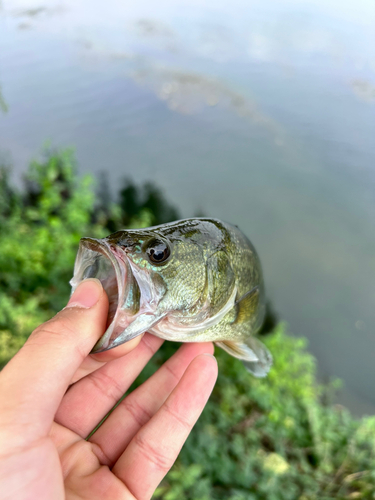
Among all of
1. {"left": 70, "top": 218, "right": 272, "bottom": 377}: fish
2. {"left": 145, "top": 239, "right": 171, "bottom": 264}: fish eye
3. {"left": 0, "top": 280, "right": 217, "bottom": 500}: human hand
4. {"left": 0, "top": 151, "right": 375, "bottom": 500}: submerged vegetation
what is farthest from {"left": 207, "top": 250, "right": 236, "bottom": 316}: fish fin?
{"left": 0, "top": 151, "right": 375, "bottom": 500}: submerged vegetation

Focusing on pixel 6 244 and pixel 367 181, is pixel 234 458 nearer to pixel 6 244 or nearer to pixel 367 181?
pixel 6 244

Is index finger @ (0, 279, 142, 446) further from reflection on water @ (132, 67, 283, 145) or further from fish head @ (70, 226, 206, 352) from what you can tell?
reflection on water @ (132, 67, 283, 145)

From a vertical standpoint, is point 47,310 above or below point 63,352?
below

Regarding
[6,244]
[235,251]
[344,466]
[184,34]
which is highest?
[184,34]

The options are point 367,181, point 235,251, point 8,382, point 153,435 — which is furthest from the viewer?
point 367,181

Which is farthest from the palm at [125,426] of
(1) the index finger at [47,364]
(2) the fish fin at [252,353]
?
(1) the index finger at [47,364]

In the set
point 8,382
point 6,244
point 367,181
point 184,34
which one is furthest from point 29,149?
point 184,34
